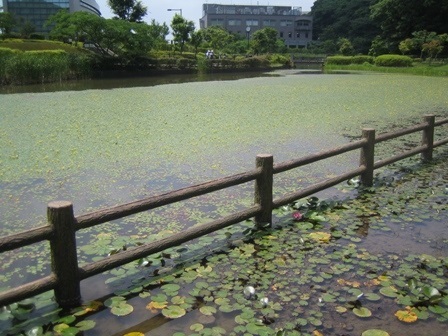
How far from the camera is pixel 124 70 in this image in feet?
97.3

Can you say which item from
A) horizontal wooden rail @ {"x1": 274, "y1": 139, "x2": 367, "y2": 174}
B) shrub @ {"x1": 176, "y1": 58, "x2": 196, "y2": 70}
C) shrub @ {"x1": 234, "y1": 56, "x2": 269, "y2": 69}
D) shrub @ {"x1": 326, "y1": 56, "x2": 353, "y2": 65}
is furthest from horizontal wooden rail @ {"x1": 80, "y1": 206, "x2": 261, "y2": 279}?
shrub @ {"x1": 326, "y1": 56, "x2": 353, "y2": 65}

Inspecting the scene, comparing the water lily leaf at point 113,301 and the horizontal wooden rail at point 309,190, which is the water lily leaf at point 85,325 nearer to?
the water lily leaf at point 113,301

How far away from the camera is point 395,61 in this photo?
34.4m

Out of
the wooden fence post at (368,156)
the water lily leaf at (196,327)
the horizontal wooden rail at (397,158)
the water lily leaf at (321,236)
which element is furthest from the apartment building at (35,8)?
the water lily leaf at (196,327)

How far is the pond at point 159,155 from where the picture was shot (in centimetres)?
369

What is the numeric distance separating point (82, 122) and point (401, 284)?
864 cm

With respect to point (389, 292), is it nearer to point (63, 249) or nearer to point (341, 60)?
point (63, 249)

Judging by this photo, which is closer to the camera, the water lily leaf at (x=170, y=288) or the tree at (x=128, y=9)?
the water lily leaf at (x=170, y=288)

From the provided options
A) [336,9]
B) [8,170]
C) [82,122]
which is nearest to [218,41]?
[336,9]

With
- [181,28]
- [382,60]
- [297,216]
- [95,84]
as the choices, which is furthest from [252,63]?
[297,216]

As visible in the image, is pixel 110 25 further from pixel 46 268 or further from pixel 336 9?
pixel 336 9

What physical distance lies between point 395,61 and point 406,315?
34.9 meters

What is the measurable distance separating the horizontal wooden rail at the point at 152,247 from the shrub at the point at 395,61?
33600mm

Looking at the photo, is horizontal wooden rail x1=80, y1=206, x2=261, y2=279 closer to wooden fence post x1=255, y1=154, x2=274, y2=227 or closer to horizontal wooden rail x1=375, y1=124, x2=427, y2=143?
wooden fence post x1=255, y1=154, x2=274, y2=227
